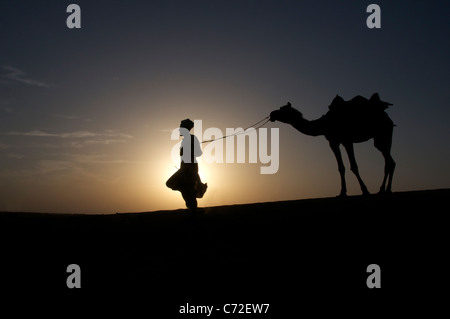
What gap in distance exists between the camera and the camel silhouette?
571 inches

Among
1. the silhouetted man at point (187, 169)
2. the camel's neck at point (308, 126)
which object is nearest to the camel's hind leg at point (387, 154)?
the camel's neck at point (308, 126)

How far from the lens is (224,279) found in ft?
24.1

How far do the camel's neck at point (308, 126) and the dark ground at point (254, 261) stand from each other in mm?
3064

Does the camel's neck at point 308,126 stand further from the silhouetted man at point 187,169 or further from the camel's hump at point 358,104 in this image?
the silhouetted man at point 187,169

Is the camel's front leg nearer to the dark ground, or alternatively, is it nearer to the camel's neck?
the camel's neck

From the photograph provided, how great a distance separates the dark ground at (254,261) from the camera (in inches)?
257

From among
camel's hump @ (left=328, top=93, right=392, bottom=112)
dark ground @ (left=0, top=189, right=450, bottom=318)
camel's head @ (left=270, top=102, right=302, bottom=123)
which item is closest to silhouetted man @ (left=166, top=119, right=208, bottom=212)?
dark ground @ (left=0, top=189, right=450, bottom=318)

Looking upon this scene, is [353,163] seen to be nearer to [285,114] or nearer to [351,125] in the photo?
[351,125]

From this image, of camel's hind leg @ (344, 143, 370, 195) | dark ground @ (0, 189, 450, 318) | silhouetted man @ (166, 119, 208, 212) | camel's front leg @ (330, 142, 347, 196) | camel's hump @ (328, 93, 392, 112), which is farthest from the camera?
camel's hump @ (328, 93, 392, 112)
